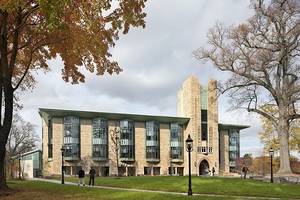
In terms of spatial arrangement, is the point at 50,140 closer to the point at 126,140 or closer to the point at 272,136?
the point at 126,140

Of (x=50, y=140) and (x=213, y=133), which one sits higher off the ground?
(x=213, y=133)

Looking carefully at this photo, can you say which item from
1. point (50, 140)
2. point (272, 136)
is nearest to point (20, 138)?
point (50, 140)

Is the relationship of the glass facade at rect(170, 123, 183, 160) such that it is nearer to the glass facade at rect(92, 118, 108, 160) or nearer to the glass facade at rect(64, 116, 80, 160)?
the glass facade at rect(92, 118, 108, 160)

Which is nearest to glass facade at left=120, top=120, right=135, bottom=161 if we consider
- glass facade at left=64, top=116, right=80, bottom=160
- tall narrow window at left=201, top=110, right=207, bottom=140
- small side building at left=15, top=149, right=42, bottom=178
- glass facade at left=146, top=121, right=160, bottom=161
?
glass facade at left=146, top=121, right=160, bottom=161

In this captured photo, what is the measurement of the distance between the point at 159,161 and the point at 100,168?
→ 14.2 m

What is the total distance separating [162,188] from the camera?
105 ft

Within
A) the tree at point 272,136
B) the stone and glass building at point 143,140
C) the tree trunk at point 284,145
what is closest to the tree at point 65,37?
the tree trunk at point 284,145

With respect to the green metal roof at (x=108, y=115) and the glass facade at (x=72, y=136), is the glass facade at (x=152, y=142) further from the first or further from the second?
the glass facade at (x=72, y=136)

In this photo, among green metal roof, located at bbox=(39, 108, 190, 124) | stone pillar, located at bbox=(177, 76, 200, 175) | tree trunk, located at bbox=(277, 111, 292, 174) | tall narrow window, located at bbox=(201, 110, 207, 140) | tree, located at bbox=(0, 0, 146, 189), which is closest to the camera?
tree, located at bbox=(0, 0, 146, 189)

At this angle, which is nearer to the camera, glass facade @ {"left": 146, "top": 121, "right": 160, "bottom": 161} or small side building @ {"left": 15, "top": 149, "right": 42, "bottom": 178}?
small side building @ {"left": 15, "top": 149, "right": 42, "bottom": 178}

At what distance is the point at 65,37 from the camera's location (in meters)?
23.6

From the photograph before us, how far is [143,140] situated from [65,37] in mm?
82270

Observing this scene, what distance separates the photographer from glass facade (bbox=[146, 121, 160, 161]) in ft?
343

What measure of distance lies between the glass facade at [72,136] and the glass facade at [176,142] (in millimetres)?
21878
